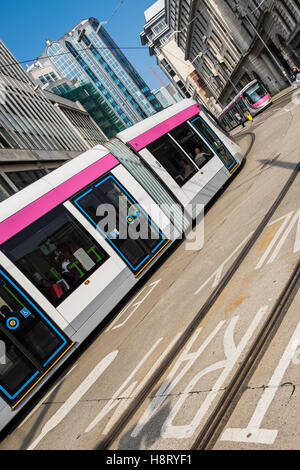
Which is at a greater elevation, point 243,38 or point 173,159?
point 243,38

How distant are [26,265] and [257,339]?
5.00 meters

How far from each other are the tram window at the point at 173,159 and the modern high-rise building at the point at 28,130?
688 inches

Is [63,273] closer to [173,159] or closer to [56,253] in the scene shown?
[56,253]

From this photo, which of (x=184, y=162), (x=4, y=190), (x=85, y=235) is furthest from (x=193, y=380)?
(x=4, y=190)

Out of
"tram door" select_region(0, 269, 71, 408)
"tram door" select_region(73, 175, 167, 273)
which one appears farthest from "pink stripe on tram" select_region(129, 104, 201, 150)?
"tram door" select_region(0, 269, 71, 408)

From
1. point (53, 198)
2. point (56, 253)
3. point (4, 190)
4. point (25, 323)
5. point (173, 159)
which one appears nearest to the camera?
point (25, 323)

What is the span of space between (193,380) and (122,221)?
18.0ft

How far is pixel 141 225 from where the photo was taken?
399 inches

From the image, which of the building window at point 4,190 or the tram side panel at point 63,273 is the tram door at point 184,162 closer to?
the tram side panel at point 63,273

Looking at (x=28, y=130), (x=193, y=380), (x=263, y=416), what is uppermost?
(x=28, y=130)

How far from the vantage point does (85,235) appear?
29.3 feet

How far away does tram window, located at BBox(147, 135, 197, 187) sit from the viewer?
38.0 ft

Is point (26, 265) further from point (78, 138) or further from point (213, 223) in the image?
point (78, 138)
